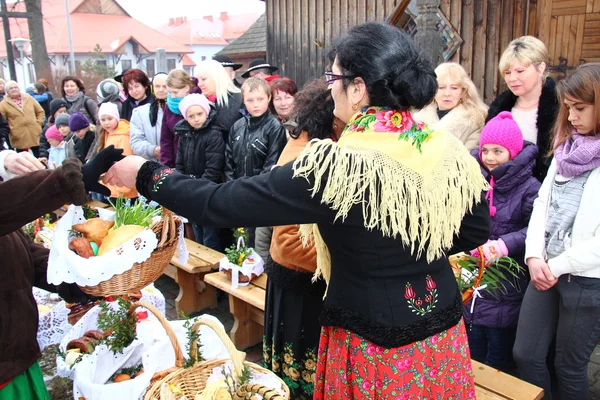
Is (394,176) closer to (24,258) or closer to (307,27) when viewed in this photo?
(24,258)

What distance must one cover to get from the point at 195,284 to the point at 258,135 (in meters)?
1.49

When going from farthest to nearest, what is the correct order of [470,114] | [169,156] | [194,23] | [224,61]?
[194,23]
[224,61]
[169,156]
[470,114]

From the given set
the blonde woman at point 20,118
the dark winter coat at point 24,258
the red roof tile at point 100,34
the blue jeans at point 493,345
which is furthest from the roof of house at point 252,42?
the red roof tile at point 100,34

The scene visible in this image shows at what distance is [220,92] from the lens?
5.22 meters

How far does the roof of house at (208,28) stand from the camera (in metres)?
53.0

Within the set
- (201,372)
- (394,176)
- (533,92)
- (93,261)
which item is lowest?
(201,372)

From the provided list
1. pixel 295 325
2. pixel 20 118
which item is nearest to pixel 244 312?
pixel 295 325

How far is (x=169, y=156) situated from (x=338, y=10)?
325 cm

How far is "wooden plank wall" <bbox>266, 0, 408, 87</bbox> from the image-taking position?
666cm

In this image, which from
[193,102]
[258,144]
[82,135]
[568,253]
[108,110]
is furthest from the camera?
[82,135]

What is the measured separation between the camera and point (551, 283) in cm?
263

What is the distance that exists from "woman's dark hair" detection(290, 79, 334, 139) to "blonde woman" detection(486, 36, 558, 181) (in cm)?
173

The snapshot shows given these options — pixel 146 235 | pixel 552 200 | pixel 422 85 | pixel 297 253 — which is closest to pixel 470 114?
pixel 552 200

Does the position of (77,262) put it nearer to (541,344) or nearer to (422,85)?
(422,85)
